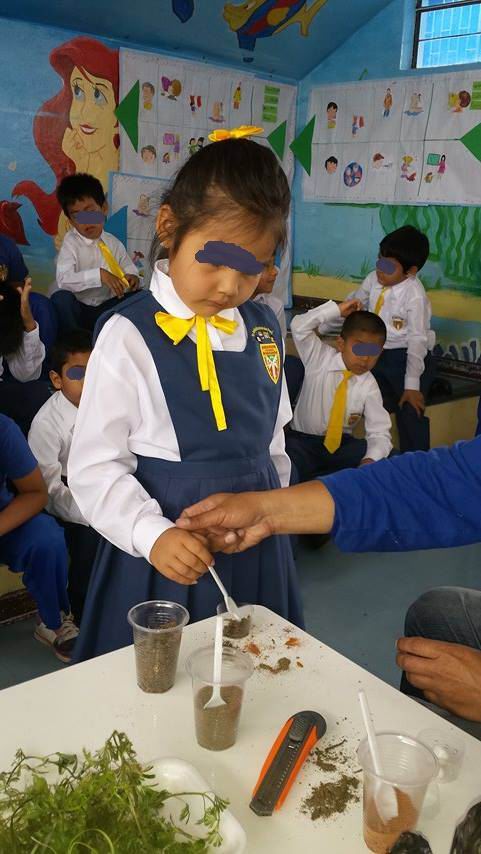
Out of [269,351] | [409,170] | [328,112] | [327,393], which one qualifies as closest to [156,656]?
[269,351]

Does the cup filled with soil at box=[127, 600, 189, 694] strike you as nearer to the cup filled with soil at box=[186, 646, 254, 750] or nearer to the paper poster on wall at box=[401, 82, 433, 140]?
the cup filled with soil at box=[186, 646, 254, 750]

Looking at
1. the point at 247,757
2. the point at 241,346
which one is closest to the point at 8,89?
the point at 241,346

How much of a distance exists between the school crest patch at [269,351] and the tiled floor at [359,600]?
1220mm

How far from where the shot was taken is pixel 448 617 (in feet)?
5.12

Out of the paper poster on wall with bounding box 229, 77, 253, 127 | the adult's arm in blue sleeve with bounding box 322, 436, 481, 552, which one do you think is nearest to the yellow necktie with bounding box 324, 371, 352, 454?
the adult's arm in blue sleeve with bounding box 322, 436, 481, 552

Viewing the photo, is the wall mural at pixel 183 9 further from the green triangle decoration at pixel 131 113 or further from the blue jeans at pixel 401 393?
the blue jeans at pixel 401 393

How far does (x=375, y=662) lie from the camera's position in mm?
2389

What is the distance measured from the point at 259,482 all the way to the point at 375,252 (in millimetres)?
4554

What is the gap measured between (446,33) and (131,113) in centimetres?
230

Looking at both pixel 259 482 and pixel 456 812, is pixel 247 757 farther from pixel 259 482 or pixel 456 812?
pixel 259 482

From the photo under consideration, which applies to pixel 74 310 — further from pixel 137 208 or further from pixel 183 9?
pixel 183 9

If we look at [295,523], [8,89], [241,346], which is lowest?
[295,523]

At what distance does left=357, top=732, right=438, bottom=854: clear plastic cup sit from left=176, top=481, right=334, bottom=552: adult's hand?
54 cm

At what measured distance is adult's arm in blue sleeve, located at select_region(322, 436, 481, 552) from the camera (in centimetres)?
134
